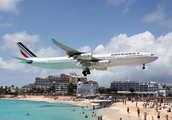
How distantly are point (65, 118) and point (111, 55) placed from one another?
32.7m

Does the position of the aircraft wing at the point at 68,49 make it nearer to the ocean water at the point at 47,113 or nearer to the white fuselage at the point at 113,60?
the white fuselage at the point at 113,60

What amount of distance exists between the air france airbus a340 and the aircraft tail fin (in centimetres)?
464

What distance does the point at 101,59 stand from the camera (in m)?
41.4

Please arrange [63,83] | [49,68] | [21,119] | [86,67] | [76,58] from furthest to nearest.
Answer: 1. [63,83]
2. [21,119]
3. [49,68]
4. [86,67]
5. [76,58]

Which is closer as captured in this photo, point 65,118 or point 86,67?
point 86,67

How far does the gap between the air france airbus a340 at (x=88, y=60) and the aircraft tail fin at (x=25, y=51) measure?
4640mm

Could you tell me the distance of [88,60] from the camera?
137ft

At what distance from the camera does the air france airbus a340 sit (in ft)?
130

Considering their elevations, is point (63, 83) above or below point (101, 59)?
below

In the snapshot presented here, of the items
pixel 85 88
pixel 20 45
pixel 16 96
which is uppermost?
pixel 20 45

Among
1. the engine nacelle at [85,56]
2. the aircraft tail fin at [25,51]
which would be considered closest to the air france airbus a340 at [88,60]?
the engine nacelle at [85,56]

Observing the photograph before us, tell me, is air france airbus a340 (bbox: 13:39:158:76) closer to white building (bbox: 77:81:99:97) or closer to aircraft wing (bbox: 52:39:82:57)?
aircraft wing (bbox: 52:39:82:57)

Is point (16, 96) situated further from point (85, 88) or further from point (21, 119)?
point (21, 119)

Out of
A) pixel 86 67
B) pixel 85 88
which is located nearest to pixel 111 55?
pixel 86 67
